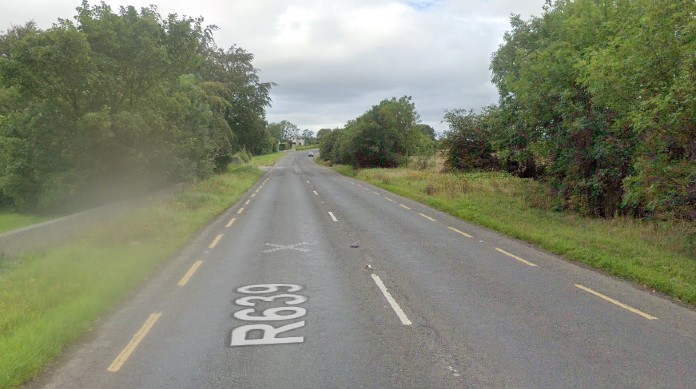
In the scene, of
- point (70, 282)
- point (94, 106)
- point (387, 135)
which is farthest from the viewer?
point (387, 135)

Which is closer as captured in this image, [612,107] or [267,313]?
[267,313]

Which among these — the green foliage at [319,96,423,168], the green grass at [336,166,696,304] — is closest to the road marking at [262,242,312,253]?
the green grass at [336,166,696,304]

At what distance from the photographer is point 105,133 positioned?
61.1 ft

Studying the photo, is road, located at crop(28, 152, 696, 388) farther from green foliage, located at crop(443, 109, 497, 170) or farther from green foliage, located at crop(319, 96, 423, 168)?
green foliage, located at crop(319, 96, 423, 168)

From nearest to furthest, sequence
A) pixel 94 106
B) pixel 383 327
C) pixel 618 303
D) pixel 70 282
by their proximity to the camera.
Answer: pixel 383 327 < pixel 618 303 < pixel 70 282 < pixel 94 106

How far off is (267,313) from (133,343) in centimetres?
176

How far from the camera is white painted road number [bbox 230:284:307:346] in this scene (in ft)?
19.3

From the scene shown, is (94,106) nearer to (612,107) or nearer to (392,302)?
(392,302)

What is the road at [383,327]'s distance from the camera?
484 cm

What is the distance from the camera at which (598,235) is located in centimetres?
1260

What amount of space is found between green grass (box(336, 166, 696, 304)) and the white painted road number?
5.92 m

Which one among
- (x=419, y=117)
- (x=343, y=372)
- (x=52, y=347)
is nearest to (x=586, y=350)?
(x=343, y=372)

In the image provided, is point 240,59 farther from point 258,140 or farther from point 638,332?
point 638,332

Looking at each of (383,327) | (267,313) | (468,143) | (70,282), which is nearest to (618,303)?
(383,327)
